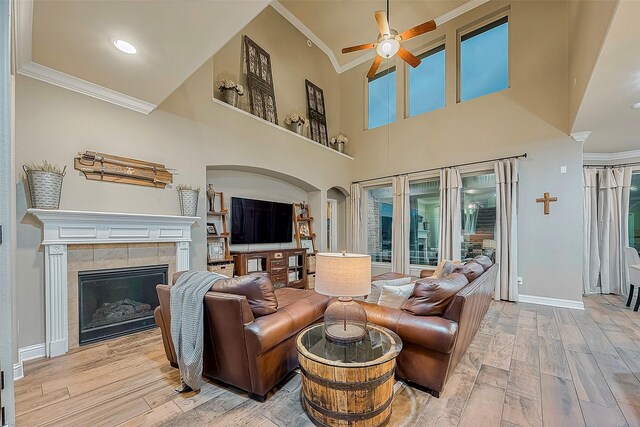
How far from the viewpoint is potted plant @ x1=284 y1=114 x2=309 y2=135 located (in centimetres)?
567

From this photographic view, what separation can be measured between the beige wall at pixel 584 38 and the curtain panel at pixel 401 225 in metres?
2.88

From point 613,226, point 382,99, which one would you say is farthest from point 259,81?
point 613,226

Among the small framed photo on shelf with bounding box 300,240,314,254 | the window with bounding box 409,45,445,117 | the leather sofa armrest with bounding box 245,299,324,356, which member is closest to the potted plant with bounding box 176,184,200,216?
the leather sofa armrest with bounding box 245,299,324,356

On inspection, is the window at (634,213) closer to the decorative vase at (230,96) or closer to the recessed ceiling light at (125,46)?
the decorative vase at (230,96)

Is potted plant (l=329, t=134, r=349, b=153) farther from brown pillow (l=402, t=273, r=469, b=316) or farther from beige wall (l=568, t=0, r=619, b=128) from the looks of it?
brown pillow (l=402, t=273, r=469, b=316)

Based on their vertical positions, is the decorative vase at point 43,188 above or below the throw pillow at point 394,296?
above

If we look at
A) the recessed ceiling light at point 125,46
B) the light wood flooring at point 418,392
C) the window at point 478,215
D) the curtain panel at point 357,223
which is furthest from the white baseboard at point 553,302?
the recessed ceiling light at point 125,46

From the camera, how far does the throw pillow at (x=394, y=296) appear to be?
7.91 feet

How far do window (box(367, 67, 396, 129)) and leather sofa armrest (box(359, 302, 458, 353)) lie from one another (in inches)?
208

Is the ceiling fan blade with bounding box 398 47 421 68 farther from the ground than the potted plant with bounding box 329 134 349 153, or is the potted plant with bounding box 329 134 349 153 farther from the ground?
the ceiling fan blade with bounding box 398 47 421 68

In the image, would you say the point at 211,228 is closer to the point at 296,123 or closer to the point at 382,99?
the point at 296,123

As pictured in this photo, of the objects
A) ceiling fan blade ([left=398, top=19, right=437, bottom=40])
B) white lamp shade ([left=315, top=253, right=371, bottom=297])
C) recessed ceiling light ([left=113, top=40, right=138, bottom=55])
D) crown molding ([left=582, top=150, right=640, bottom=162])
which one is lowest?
white lamp shade ([left=315, top=253, right=371, bottom=297])

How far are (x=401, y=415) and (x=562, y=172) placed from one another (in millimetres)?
4600

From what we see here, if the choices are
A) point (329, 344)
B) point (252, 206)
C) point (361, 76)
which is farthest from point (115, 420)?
point (361, 76)
